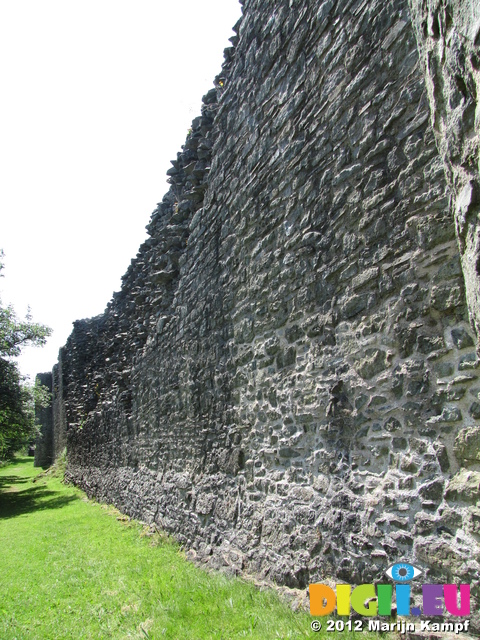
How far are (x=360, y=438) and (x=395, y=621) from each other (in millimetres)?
1141

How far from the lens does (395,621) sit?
2.93m

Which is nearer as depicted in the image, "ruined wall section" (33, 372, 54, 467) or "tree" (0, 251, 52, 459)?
"tree" (0, 251, 52, 459)

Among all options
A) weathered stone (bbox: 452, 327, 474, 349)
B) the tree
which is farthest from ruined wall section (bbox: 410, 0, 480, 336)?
the tree

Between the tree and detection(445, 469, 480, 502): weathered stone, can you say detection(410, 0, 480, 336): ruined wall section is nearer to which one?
detection(445, 469, 480, 502): weathered stone

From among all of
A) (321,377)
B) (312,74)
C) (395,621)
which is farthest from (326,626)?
(312,74)

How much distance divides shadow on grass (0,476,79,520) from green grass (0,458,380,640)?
4.53 metres

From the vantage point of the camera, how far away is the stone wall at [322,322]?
290cm

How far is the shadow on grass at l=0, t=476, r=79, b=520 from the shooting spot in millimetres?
13141

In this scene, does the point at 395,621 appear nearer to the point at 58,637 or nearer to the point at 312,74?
the point at 58,637

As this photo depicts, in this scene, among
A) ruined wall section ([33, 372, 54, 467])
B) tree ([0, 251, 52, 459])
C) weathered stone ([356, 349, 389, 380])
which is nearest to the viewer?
weathered stone ([356, 349, 389, 380])

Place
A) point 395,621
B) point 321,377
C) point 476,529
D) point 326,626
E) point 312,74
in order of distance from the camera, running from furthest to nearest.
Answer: point 312,74 → point 321,377 → point 326,626 → point 395,621 → point 476,529

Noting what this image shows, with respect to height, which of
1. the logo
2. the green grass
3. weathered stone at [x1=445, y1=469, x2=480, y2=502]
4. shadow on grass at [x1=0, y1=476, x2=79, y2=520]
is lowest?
shadow on grass at [x1=0, y1=476, x2=79, y2=520]

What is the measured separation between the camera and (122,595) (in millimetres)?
4918

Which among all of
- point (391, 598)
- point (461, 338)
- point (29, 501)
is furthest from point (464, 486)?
point (29, 501)
